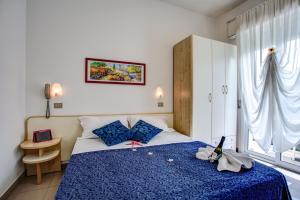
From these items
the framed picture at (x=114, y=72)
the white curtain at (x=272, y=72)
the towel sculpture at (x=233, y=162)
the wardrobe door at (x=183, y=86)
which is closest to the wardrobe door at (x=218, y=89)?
the white curtain at (x=272, y=72)

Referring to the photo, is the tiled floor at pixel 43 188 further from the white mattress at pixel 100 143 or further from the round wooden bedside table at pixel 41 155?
the white mattress at pixel 100 143

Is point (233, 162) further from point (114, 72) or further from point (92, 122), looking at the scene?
point (114, 72)

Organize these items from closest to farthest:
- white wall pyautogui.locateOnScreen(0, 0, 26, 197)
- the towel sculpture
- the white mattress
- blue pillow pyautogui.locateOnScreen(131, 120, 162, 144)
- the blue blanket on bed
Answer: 1. the blue blanket on bed
2. the towel sculpture
3. white wall pyautogui.locateOnScreen(0, 0, 26, 197)
4. the white mattress
5. blue pillow pyautogui.locateOnScreen(131, 120, 162, 144)

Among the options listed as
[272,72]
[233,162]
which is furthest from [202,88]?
[233,162]

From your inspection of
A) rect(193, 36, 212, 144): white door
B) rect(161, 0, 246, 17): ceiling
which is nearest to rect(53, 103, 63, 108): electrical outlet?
rect(193, 36, 212, 144): white door

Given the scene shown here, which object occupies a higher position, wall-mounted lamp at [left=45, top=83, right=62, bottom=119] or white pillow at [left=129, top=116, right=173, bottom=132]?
wall-mounted lamp at [left=45, top=83, right=62, bottom=119]

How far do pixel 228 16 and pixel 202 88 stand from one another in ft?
6.59

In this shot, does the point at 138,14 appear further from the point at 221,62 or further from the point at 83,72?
the point at 221,62

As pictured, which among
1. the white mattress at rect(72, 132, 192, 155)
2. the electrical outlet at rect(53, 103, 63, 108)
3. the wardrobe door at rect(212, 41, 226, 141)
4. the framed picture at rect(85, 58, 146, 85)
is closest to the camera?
the white mattress at rect(72, 132, 192, 155)

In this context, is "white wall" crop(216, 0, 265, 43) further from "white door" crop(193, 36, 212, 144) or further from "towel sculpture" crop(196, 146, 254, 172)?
"towel sculpture" crop(196, 146, 254, 172)

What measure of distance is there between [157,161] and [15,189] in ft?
6.57

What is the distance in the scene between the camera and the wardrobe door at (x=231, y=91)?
3.17 metres

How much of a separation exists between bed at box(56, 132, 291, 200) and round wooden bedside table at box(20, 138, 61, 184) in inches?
28.3

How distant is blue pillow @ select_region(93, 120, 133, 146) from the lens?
2270 millimetres
